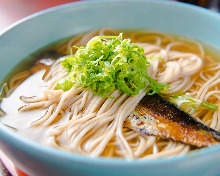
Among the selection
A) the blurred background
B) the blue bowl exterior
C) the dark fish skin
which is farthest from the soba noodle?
the blurred background

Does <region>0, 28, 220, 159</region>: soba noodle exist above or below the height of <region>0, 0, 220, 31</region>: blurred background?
below

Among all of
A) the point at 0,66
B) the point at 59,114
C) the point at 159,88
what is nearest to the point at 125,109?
the point at 159,88

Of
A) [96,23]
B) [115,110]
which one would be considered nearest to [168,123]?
[115,110]

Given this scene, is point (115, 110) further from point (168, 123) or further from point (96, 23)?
point (96, 23)

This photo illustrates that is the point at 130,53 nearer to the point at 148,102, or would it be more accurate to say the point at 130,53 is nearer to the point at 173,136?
the point at 148,102

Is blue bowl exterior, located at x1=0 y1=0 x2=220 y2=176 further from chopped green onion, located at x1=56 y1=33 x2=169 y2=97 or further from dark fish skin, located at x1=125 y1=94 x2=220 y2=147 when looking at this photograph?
chopped green onion, located at x1=56 y1=33 x2=169 y2=97

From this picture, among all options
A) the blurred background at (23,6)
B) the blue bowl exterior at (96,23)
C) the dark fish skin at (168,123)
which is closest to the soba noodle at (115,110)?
the dark fish skin at (168,123)

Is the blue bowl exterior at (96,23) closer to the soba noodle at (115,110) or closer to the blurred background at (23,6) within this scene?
the soba noodle at (115,110)
